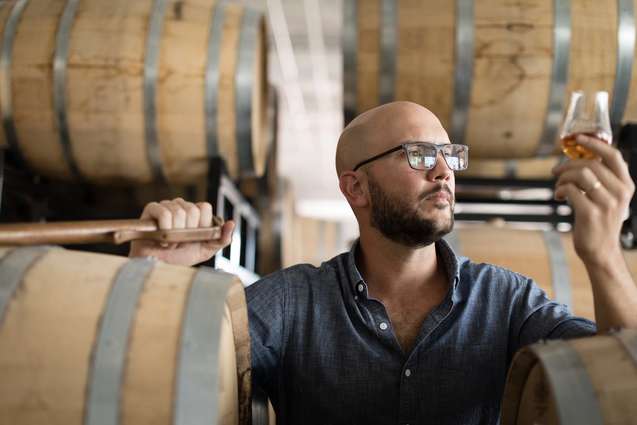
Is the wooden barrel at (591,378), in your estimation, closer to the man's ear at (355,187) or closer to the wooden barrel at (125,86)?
the man's ear at (355,187)

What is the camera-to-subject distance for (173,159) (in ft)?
9.92

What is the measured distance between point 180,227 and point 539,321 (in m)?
0.95

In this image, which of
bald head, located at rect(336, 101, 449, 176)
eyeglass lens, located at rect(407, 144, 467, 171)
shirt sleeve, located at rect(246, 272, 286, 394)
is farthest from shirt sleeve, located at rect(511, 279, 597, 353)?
shirt sleeve, located at rect(246, 272, 286, 394)

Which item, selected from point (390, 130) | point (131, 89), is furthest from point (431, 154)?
point (131, 89)

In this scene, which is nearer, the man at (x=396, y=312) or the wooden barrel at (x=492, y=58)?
the man at (x=396, y=312)

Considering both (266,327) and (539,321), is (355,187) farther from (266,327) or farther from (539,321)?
(539,321)

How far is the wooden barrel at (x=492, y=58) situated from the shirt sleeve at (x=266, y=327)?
119 centimetres

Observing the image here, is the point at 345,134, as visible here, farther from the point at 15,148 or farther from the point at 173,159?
the point at 15,148

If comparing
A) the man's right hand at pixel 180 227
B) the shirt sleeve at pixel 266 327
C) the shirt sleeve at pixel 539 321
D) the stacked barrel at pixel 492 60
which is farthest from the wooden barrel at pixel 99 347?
the stacked barrel at pixel 492 60

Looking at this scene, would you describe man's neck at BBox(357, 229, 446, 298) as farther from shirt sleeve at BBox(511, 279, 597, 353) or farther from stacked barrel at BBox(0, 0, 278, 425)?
stacked barrel at BBox(0, 0, 278, 425)

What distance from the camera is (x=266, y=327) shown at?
6.39ft

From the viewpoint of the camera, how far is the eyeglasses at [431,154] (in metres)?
1.97

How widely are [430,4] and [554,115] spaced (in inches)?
26.7

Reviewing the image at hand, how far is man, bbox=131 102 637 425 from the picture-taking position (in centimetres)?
183
